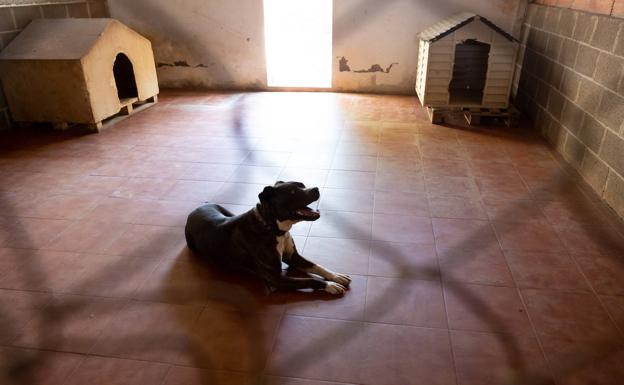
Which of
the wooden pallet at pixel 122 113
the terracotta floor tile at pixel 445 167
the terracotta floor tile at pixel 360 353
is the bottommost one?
the terracotta floor tile at pixel 360 353

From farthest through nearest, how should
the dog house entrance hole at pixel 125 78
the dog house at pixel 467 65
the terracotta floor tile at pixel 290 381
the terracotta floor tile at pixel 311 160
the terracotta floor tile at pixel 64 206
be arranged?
the dog house entrance hole at pixel 125 78 → the dog house at pixel 467 65 → the terracotta floor tile at pixel 311 160 → the terracotta floor tile at pixel 64 206 → the terracotta floor tile at pixel 290 381

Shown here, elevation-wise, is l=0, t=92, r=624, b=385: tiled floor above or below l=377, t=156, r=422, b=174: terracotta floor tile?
below

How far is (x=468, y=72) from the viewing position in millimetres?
5590

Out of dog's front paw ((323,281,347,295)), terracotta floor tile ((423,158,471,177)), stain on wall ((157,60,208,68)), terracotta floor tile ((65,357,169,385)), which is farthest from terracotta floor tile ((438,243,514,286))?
stain on wall ((157,60,208,68))

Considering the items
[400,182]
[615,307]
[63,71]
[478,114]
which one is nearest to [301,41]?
[478,114]

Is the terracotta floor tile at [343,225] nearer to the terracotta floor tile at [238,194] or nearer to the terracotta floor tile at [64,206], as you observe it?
the terracotta floor tile at [238,194]

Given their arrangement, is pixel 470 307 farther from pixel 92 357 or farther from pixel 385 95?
pixel 385 95

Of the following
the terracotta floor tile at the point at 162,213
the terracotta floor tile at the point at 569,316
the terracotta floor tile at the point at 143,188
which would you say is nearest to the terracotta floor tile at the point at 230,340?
the terracotta floor tile at the point at 162,213

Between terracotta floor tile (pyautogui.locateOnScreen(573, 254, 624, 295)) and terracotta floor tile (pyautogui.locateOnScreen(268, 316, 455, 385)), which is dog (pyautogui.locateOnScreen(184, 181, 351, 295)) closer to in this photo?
terracotta floor tile (pyautogui.locateOnScreen(268, 316, 455, 385))

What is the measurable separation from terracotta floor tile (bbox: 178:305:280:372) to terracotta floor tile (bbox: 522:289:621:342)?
137 centimetres

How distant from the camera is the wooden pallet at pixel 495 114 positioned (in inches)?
203

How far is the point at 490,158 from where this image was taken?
14.2 ft

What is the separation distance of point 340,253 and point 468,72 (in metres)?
3.76

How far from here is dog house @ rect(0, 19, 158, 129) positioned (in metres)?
4.77
